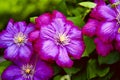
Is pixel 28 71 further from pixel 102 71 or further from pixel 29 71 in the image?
pixel 102 71

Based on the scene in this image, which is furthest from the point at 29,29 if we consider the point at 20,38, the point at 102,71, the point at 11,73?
the point at 102,71

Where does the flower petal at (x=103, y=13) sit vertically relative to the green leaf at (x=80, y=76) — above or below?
above

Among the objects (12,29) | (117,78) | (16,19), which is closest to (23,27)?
(12,29)

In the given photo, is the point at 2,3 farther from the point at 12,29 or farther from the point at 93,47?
the point at 93,47

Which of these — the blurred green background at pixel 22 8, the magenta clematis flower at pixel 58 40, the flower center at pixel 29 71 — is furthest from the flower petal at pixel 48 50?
the blurred green background at pixel 22 8

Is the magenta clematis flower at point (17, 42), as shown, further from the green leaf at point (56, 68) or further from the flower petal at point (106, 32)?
the flower petal at point (106, 32)

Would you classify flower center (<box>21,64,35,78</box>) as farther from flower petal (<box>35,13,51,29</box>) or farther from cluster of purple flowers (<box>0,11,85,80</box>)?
flower petal (<box>35,13,51,29</box>)
